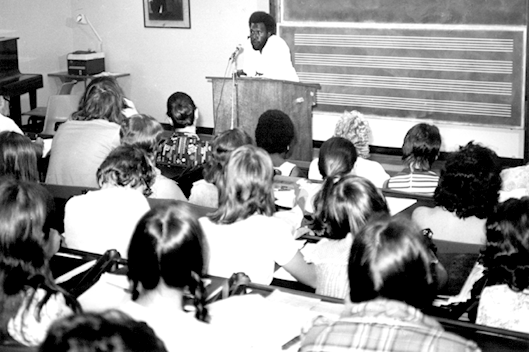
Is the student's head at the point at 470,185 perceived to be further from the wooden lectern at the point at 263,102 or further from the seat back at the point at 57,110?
the seat back at the point at 57,110

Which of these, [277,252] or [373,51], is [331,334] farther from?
[373,51]

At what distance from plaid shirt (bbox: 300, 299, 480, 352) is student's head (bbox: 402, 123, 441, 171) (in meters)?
2.59

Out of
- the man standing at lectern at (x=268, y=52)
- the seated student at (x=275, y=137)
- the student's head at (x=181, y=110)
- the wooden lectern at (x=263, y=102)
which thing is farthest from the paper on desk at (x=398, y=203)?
the man standing at lectern at (x=268, y=52)

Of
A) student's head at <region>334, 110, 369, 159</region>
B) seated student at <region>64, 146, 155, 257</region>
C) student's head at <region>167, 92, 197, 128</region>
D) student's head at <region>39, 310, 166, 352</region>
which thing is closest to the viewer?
student's head at <region>39, 310, 166, 352</region>

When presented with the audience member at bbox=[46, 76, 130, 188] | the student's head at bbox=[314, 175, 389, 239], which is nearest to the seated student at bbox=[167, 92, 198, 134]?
the audience member at bbox=[46, 76, 130, 188]

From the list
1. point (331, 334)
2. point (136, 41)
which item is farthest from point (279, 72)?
point (331, 334)

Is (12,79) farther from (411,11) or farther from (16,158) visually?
(16,158)

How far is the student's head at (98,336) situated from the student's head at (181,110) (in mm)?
3672

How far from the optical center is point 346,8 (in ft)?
23.1

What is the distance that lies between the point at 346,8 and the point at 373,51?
49 centimetres

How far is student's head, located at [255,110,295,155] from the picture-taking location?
4.51 m

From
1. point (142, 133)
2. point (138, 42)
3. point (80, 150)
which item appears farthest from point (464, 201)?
point (138, 42)

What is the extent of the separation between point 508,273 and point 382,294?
0.72m

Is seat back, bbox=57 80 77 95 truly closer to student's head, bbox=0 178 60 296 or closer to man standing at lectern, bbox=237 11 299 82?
man standing at lectern, bbox=237 11 299 82
